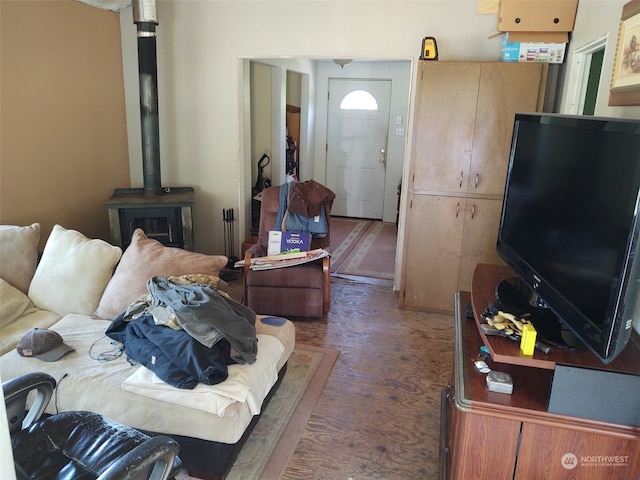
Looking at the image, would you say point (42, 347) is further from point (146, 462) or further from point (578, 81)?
point (578, 81)

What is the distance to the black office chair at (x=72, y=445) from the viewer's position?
1.37 m

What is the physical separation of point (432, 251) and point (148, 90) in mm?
2634

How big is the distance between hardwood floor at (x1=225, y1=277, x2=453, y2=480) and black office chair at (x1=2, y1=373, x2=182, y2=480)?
2.56ft

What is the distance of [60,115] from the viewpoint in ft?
12.1

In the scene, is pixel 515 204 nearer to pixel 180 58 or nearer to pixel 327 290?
pixel 327 290

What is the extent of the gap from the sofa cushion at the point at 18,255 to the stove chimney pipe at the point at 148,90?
145 cm

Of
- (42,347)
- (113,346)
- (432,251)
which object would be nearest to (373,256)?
(432,251)

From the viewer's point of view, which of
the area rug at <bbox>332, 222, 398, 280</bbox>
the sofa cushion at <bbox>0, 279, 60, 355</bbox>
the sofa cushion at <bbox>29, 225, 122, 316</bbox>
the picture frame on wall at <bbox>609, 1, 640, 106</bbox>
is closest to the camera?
the picture frame on wall at <bbox>609, 1, 640, 106</bbox>

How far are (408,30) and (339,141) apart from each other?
2977mm

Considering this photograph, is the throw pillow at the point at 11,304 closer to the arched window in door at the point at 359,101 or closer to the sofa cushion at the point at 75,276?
the sofa cushion at the point at 75,276

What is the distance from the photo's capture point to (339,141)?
6.59 m

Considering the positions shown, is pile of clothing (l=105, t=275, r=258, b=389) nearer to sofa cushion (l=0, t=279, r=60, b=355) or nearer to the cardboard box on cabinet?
sofa cushion (l=0, t=279, r=60, b=355)

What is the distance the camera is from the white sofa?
1.88 meters

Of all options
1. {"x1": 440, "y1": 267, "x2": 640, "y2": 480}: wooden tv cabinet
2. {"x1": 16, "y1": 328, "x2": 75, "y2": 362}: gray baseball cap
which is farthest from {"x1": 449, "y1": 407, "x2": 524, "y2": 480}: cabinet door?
{"x1": 16, "y1": 328, "x2": 75, "y2": 362}: gray baseball cap
